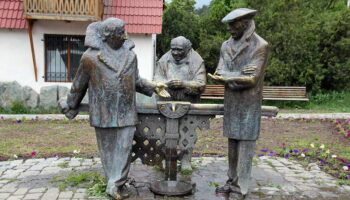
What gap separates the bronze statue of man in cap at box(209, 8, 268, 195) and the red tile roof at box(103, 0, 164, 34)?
8.34 m

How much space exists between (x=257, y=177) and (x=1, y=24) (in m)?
9.93

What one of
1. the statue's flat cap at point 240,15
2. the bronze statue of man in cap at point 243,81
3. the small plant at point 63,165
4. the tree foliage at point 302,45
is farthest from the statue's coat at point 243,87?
the tree foliage at point 302,45

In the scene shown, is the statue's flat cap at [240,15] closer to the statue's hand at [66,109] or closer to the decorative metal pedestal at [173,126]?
the decorative metal pedestal at [173,126]

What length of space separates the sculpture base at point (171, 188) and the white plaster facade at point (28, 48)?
27.6 ft

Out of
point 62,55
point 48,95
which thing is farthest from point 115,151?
point 62,55

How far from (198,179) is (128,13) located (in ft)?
28.0

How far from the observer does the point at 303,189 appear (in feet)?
16.4

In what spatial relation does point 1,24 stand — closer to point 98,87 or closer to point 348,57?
point 98,87

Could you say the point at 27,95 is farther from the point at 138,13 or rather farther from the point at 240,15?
the point at 240,15

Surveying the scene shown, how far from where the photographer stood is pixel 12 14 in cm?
1214

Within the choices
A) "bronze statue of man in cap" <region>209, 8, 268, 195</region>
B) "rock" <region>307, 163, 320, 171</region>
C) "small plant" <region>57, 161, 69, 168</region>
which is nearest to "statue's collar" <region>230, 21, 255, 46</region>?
"bronze statue of man in cap" <region>209, 8, 268, 195</region>

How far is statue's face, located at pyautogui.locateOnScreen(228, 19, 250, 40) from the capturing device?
13.5ft

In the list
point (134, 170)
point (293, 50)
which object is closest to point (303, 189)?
point (134, 170)

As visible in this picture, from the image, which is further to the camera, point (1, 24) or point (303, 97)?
point (303, 97)
